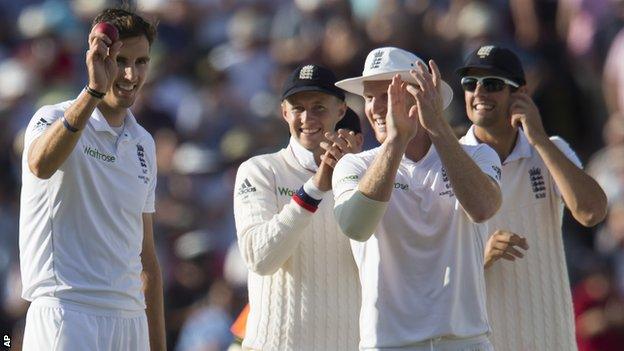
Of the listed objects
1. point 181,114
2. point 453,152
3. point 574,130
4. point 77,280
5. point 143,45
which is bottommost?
point 77,280

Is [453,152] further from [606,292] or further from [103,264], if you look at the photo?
[606,292]

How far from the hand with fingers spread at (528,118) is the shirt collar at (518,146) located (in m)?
0.15

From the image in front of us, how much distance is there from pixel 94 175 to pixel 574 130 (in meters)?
4.83

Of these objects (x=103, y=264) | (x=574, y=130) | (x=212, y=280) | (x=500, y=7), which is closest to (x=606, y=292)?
(x=574, y=130)

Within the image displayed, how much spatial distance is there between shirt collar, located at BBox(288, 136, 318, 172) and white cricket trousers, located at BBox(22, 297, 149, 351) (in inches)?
44.3

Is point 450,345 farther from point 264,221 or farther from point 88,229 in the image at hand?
point 88,229

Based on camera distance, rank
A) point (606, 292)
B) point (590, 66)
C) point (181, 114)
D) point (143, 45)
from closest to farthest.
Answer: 1. point (143, 45)
2. point (606, 292)
3. point (590, 66)
4. point (181, 114)

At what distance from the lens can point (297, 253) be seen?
20.3 ft

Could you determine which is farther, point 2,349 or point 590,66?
point 2,349

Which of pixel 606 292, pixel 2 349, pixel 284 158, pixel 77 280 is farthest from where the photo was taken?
pixel 2 349

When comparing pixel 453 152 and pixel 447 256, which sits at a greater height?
pixel 453 152

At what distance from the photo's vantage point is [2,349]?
10.3m

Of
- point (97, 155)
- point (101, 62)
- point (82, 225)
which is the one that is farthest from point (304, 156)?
point (101, 62)

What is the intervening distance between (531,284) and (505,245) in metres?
0.37
